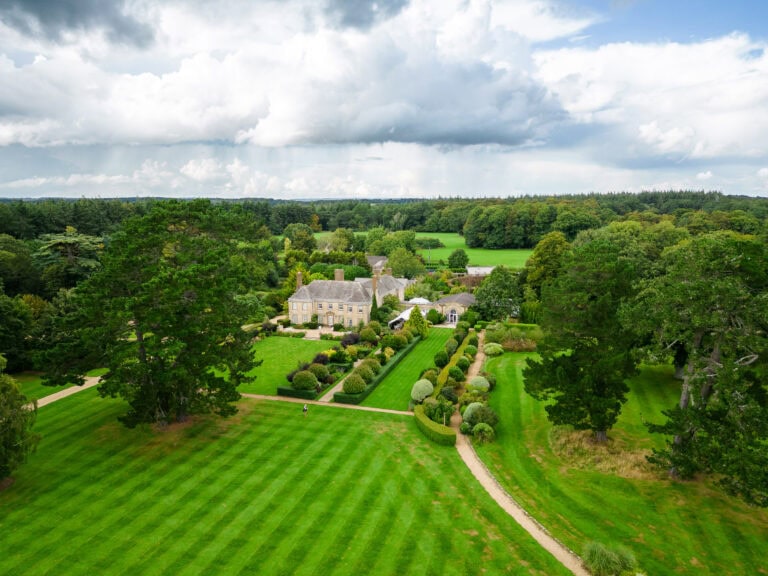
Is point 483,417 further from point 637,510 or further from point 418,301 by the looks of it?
point 418,301

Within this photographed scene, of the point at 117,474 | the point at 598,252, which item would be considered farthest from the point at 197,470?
the point at 598,252

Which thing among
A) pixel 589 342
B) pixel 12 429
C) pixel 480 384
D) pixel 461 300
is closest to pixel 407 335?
pixel 480 384

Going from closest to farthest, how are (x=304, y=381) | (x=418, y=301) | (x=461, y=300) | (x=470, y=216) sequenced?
1. (x=304, y=381)
2. (x=461, y=300)
3. (x=418, y=301)
4. (x=470, y=216)

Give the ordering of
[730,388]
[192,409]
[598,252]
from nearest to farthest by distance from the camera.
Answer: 1. [730,388]
2. [598,252]
3. [192,409]

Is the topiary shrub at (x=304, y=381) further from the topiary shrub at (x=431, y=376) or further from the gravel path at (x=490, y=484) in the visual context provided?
the topiary shrub at (x=431, y=376)

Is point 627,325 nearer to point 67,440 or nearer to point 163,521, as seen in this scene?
point 163,521

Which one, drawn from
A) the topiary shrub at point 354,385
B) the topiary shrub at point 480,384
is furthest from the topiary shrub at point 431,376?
the topiary shrub at point 354,385

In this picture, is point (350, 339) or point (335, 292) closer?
point (350, 339)
